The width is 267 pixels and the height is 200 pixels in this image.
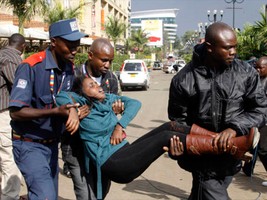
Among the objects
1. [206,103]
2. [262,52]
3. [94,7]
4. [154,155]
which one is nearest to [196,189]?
→ [154,155]

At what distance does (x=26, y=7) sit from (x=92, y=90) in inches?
469

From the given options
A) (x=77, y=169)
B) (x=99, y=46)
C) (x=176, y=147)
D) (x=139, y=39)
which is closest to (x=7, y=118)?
(x=77, y=169)

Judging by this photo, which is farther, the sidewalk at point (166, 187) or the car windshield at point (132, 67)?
the car windshield at point (132, 67)

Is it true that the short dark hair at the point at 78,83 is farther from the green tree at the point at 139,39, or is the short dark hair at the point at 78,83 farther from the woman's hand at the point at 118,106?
the green tree at the point at 139,39

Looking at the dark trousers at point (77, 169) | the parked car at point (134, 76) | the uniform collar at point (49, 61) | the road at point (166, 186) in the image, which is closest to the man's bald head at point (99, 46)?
the uniform collar at point (49, 61)

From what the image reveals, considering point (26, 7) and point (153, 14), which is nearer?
point (26, 7)

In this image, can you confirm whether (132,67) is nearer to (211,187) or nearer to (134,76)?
(134,76)

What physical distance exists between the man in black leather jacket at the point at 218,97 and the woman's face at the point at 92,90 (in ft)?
2.08

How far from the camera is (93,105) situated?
339 cm

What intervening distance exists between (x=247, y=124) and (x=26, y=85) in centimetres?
174

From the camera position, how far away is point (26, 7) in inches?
567

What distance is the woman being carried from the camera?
3.23 metres

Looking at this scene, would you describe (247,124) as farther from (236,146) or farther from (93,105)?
(93,105)

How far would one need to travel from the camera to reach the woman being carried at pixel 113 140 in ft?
10.6
